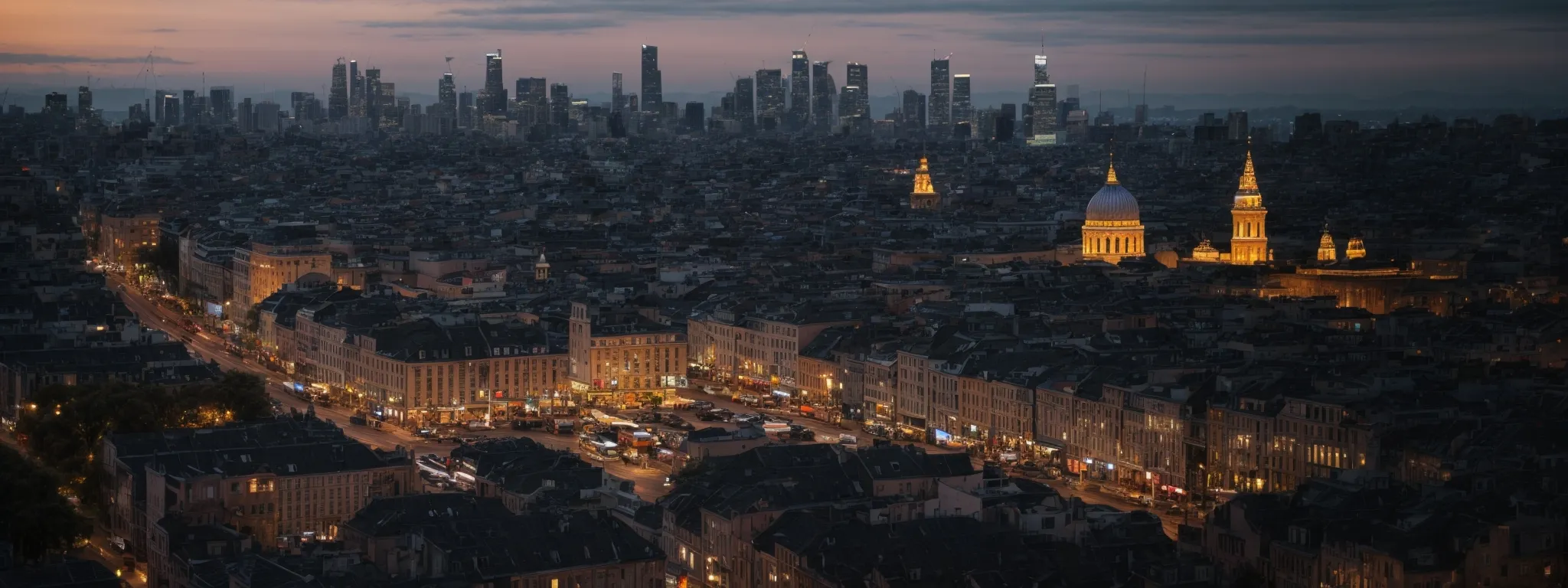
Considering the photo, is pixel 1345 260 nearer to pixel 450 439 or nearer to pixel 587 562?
pixel 450 439

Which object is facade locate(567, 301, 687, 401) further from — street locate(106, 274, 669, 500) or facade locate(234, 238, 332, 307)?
facade locate(234, 238, 332, 307)

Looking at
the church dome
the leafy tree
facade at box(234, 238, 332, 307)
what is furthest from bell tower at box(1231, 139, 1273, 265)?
the leafy tree

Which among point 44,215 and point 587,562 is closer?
point 587,562

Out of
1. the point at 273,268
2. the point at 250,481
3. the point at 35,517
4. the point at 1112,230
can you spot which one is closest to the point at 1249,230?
the point at 1112,230

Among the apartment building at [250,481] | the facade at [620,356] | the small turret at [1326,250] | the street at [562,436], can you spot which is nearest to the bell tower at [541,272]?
the street at [562,436]

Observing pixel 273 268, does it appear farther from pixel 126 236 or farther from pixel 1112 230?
pixel 1112 230

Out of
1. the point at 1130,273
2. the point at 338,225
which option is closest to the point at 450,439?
the point at 1130,273
